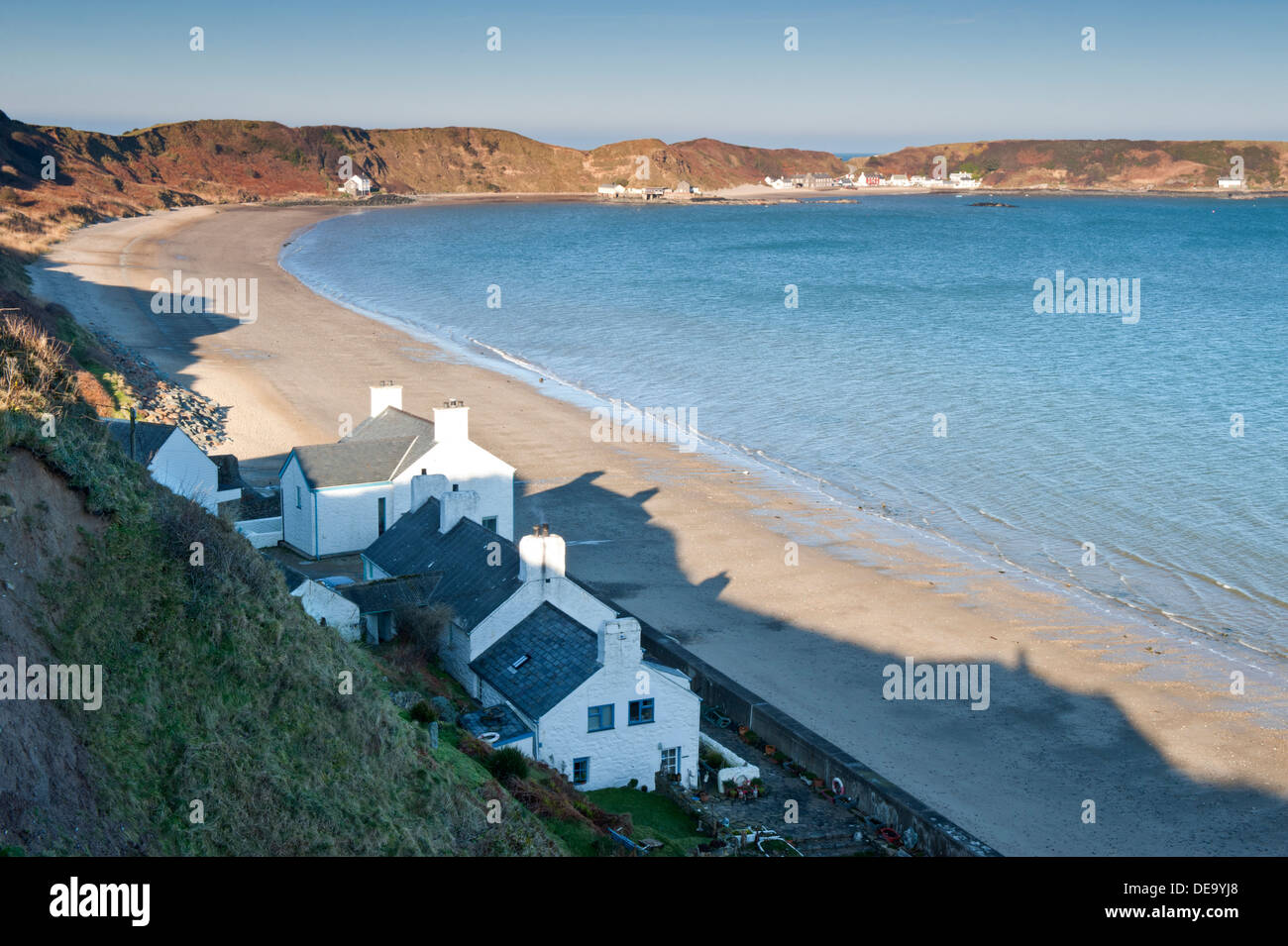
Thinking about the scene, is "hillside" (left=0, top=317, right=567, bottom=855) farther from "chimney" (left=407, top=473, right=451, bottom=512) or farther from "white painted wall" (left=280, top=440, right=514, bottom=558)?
"white painted wall" (left=280, top=440, right=514, bottom=558)

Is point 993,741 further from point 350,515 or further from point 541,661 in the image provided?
point 350,515

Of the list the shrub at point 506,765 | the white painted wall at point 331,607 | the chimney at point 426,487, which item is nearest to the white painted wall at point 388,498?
the chimney at point 426,487

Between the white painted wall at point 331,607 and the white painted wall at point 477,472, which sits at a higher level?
the white painted wall at point 477,472

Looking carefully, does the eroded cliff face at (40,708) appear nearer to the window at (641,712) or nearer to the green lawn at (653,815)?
the green lawn at (653,815)

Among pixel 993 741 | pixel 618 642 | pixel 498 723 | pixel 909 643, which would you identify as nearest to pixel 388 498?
pixel 498 723
